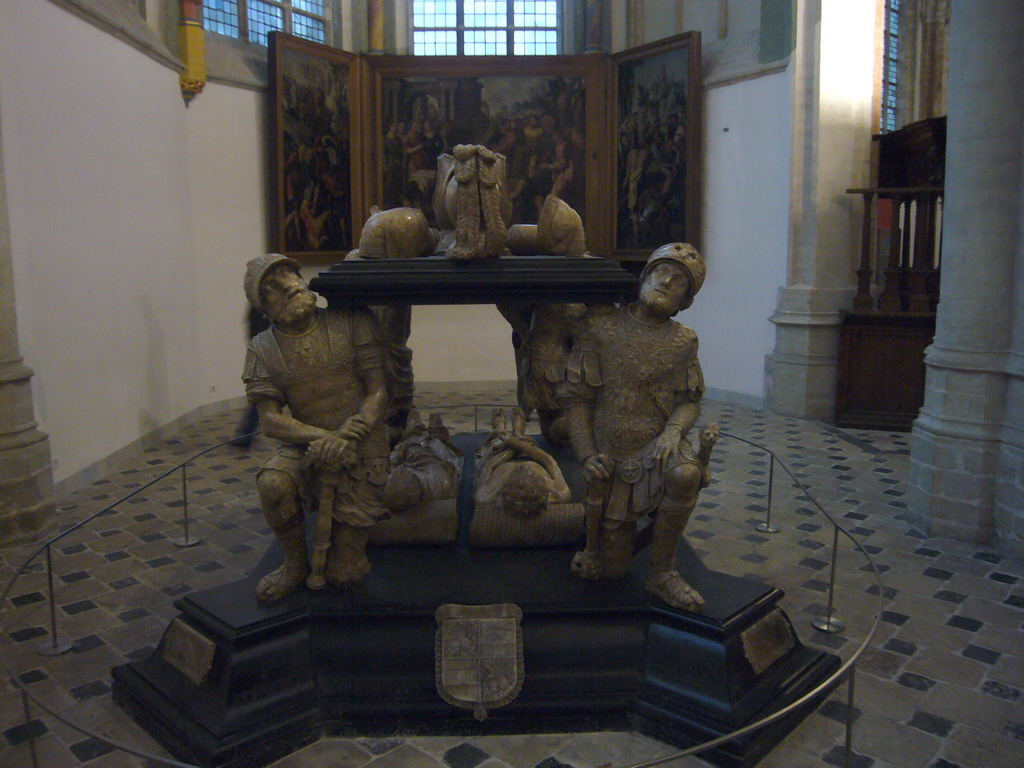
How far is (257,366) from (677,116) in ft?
28.3

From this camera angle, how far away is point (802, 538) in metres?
6.14

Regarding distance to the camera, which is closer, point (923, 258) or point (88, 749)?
point (88, 749)

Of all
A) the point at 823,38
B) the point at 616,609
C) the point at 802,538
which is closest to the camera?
the point at 616,609

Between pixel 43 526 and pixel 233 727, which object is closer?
pixel 233 727

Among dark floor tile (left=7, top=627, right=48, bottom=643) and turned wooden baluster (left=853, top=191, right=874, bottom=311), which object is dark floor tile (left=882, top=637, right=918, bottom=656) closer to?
dark floor tile (left=7, top=627, right=48, bottom=643)

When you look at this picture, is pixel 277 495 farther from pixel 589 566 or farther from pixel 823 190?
pixel 823 190

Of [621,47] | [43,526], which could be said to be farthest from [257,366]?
[621,47]

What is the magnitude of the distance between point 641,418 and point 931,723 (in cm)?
181

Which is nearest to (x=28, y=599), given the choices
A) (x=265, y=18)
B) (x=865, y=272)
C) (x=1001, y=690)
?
(x=1001, y=690)

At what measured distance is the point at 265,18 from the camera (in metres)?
11.8

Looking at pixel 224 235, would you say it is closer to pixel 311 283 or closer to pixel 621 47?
pixel 621 47

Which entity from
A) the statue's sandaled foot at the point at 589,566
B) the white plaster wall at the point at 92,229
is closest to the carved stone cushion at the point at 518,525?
the statue's sandaled foot at the point at 589,566

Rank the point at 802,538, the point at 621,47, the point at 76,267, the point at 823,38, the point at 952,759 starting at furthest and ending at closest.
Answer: the point at 621,47 < the point at 823,38 < the point at 76,267 < the point at 802,538 < the point at 952,759

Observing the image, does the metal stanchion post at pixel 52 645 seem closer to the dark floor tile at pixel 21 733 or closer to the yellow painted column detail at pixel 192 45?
the dark floor tile at pixel 21 733
